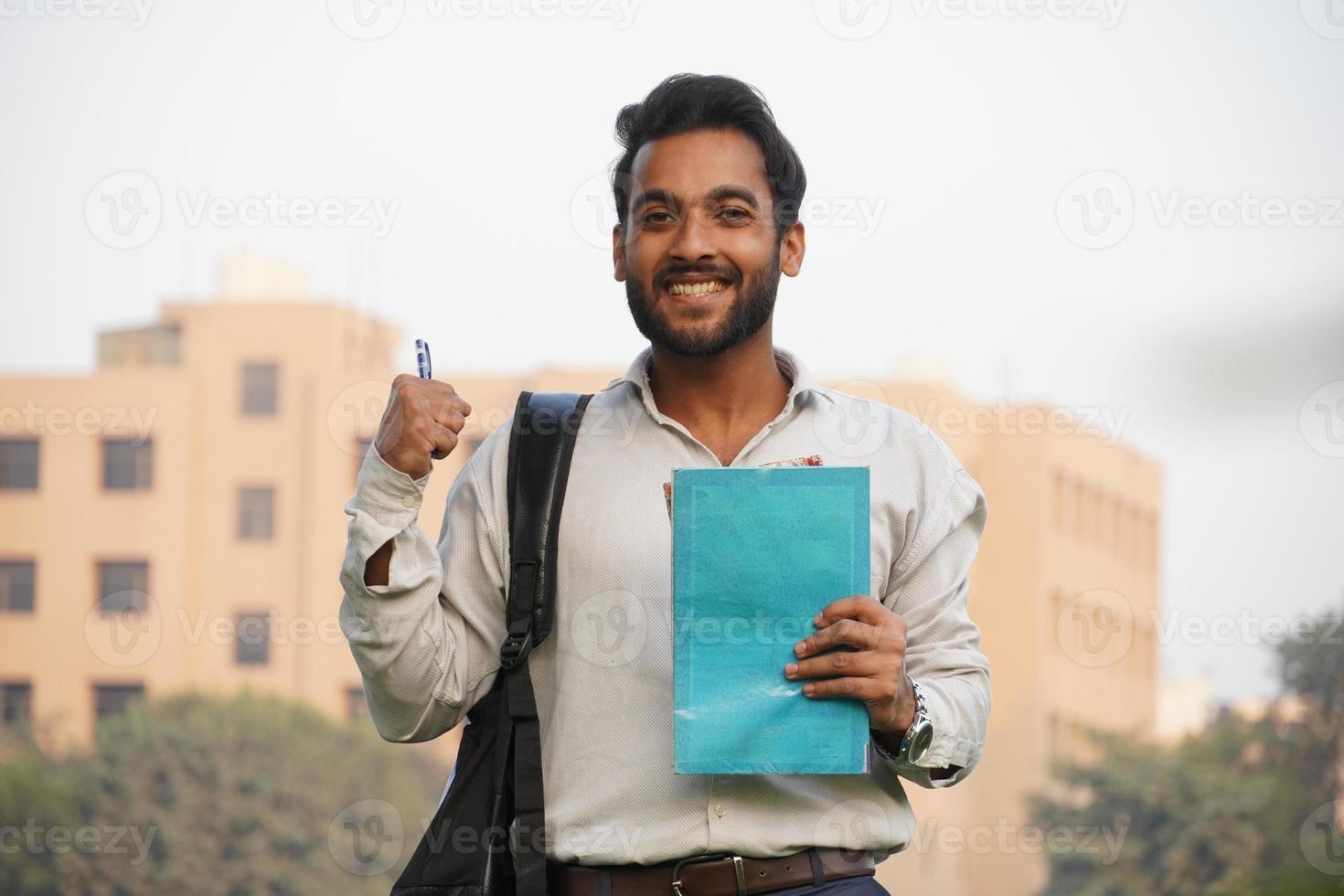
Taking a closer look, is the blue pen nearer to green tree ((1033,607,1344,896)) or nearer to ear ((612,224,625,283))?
ear ((612,224,625,283))

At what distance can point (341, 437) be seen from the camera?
51.9 metres

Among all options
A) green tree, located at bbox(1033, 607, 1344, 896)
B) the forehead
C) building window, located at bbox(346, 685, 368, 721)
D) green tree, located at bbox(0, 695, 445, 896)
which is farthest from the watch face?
building window, located at bbox(346, 685, 368, 721)

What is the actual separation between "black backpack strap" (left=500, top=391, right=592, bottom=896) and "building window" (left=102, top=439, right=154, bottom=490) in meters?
51.4

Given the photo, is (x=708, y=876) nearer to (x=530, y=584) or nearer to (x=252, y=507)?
(x=530, y=584)

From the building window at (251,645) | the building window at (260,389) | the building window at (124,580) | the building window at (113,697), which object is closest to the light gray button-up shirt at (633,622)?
the building window at (251,645)

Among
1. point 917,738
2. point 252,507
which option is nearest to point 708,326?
point 917,738

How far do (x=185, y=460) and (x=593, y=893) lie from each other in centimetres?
5153

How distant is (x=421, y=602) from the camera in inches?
108

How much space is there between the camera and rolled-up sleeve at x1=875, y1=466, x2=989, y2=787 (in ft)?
9.14

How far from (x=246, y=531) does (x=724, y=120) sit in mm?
50932

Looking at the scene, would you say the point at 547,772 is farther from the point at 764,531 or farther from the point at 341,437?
the point at 341,437

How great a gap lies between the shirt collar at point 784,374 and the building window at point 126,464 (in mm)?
51275

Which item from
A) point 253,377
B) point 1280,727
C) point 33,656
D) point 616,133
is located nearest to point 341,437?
point 253,377

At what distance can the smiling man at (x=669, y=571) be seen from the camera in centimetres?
272
